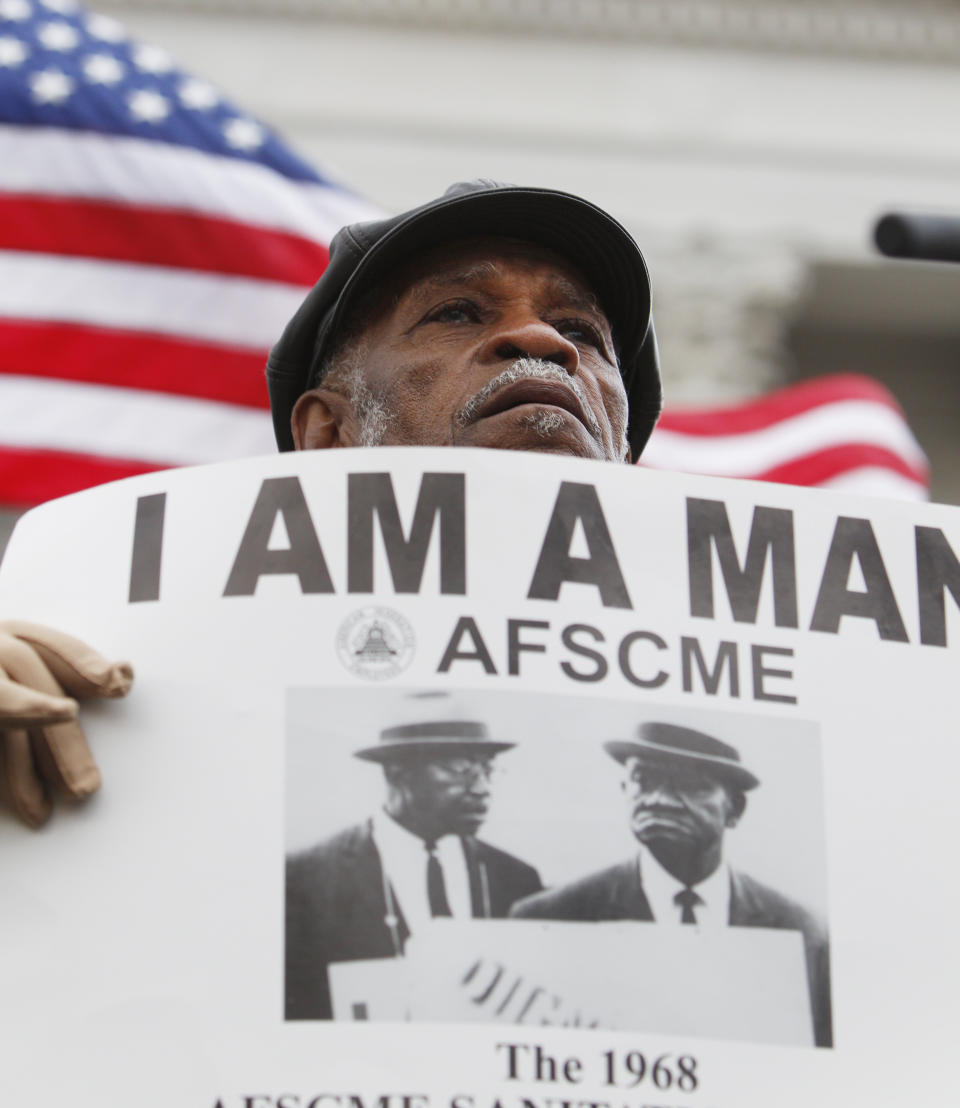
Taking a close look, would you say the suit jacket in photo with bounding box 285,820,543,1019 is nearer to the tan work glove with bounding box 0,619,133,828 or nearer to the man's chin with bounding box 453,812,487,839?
the man's chin with bounding box 453,812,487,839

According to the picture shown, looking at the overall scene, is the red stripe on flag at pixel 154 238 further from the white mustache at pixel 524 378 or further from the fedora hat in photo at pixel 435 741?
the fedora hat in photo at pixel 435 741

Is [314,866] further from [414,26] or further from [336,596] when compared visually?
[414,26]

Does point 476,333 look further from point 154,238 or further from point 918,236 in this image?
point 154,238

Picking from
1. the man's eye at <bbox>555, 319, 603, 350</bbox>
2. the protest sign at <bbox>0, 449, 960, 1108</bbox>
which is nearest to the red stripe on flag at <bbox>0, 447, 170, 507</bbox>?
the man's eye at <bbox>555, 319, 603, 350</bbox>

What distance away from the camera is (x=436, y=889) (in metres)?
2.02

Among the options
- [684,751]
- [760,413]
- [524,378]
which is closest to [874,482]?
[760,413]

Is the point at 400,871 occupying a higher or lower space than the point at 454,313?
lower

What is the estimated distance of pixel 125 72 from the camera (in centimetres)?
778

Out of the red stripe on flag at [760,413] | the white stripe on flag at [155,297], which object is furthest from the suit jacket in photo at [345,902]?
the red stripe on flag at [760,413]

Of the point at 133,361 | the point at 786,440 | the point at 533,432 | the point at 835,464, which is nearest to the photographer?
the point at 533,432

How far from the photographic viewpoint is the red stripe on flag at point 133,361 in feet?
23.9

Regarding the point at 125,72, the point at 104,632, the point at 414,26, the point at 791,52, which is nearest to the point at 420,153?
the point at 414,26

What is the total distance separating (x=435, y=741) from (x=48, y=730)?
1.02 ft

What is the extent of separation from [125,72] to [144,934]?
6.06 m
